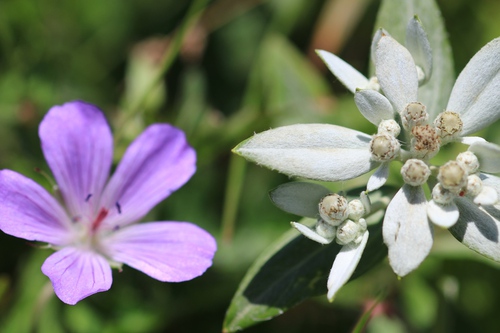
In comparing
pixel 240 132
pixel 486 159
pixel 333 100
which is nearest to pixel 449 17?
pixel 333 100

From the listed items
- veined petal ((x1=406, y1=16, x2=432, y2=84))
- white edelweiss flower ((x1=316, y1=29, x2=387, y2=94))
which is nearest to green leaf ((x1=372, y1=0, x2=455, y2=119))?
veined petal ((x1=406, y1=16, x2=432, y2=84))

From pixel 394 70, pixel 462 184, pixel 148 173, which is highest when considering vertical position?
pixel 394 70

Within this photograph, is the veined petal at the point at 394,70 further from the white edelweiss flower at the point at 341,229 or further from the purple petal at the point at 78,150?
the purple petal at the point at 78,150

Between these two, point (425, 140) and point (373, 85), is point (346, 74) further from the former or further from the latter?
point (425, 140)

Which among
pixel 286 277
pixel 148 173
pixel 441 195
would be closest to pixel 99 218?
pixel 148 173

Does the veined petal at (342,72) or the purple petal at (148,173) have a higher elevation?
the veined petal at (342,72)

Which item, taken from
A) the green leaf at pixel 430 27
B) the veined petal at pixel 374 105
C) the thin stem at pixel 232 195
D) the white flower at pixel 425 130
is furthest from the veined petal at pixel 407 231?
the thin stem at pixel 232 195

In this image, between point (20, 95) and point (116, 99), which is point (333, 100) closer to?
point (116, 99)

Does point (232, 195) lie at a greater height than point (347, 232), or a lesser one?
lesser
